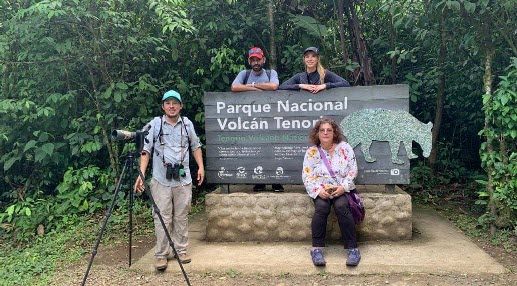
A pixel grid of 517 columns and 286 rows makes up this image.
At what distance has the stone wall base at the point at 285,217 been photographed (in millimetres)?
4680

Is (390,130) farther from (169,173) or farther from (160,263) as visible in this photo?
(160,263)

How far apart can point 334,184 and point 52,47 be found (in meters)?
4.29

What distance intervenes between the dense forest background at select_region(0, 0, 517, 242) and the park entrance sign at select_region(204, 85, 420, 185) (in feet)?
3.47

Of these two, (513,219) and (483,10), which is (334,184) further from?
(483,10)

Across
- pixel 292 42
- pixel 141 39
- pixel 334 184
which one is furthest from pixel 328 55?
pixel 334 184

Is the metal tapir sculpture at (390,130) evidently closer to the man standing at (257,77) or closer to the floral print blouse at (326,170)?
the floral print blouse at (326,170)

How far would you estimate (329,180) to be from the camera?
4.38m

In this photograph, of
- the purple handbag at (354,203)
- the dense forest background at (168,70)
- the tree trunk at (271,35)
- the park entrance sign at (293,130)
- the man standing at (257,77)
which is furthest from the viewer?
the tree trunk at (271,35)

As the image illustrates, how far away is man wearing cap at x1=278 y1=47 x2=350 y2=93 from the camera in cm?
472

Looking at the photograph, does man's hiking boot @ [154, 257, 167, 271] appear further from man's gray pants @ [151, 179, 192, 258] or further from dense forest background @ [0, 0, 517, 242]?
dense forest background @ [0, 0, 517, 242]

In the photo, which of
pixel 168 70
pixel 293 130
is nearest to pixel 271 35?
pixel 168 70

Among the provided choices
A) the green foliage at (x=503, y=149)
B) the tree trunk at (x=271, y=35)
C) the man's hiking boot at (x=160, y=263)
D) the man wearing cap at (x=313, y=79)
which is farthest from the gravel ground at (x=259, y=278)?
the tree trunk at (x=271, y=35)

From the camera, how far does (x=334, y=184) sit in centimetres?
436

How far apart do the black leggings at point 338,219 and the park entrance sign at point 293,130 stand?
583 millimetres
